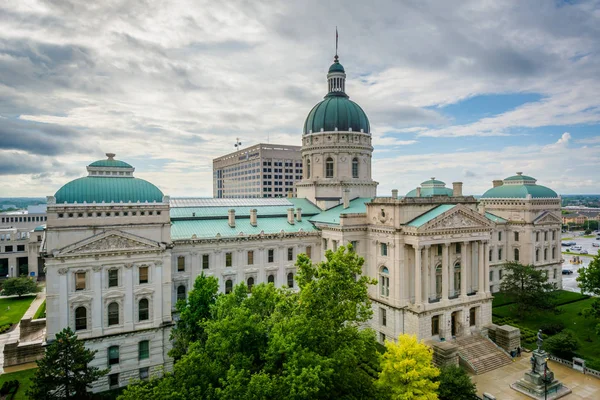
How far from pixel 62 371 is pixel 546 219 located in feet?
276

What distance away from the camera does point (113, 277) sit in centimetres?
4125

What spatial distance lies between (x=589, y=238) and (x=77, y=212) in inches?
8158

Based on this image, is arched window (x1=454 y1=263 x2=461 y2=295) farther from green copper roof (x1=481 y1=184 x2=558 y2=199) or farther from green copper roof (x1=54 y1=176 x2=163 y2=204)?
green copper roof (x1=54 y1=176 x2=163 y2=204)

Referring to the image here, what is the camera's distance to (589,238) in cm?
17012

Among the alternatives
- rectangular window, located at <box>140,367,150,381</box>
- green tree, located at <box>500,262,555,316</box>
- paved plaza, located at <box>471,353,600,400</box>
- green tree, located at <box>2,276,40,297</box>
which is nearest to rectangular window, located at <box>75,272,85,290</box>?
rectangular window, located at <box>140,367,150,381</box>

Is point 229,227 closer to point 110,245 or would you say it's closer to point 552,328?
point 110,245

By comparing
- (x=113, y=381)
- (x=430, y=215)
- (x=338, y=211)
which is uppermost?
(x=338, y=211)

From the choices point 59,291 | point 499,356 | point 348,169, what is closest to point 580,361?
point 499,356

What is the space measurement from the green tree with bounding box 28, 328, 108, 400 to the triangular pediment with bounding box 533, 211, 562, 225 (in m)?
78.6

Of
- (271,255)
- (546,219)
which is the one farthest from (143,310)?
(546,219)

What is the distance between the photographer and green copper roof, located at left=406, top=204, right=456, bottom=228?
47156 millimetres

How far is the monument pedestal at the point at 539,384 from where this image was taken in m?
37.4

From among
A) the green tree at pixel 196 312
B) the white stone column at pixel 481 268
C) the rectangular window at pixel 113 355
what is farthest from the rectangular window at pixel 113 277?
the white stone column at pixel 481 268

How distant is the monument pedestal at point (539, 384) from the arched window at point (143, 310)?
4196 centimetres
